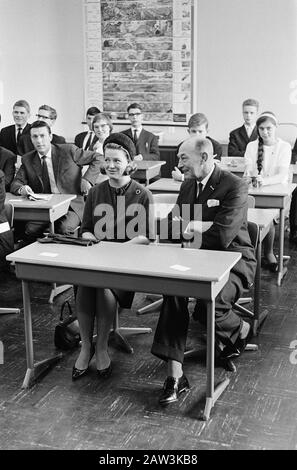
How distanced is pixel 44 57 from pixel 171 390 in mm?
6062

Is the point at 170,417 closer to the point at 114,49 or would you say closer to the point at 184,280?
the point at 184,280

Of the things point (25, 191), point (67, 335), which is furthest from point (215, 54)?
point (67, 335)

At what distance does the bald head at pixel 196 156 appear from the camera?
144 inches

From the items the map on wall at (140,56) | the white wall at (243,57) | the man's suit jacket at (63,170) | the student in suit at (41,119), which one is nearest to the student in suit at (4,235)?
the man's suit jacket at (63,170)

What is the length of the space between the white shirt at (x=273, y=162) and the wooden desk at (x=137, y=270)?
2.27 metres

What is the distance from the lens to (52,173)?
5.53m

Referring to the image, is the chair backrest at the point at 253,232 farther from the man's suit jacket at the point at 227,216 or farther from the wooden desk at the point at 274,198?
the wooden desk at the point at 274,198

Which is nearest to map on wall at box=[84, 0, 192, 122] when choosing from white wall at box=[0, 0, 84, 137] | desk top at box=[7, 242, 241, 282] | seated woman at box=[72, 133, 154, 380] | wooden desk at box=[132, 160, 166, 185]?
white wall at box=[0, 0, 84, 137]

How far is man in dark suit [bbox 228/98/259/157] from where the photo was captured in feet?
23.5

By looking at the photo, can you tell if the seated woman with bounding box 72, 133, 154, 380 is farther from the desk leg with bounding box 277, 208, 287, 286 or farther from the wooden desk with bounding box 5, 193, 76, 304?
the desk leg with bounding box 277, 208, 287, 286

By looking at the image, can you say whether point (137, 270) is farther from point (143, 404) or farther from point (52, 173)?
point (52, 173)

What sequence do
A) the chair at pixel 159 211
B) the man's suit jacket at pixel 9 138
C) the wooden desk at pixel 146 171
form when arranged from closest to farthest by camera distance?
the chair at pixel 159 211 → the wooden desk at pixel 146 171 → the man's suit jacket at pixel 9 138
